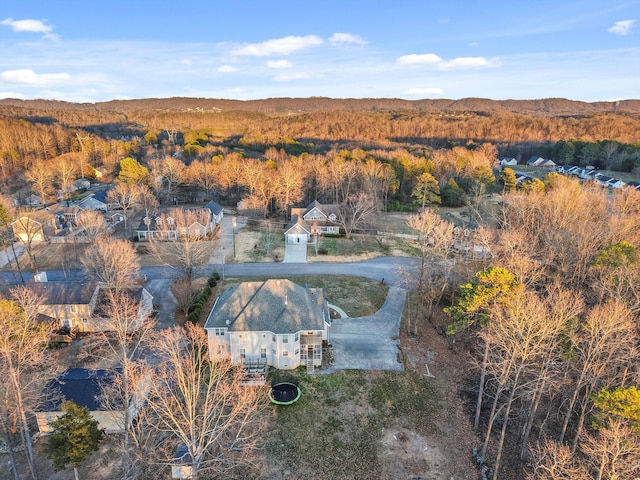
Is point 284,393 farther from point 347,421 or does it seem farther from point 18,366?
point 18,366

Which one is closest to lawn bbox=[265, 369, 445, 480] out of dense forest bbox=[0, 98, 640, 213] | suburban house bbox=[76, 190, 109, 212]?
dense forest bbox=[0, 98, 640, 213]

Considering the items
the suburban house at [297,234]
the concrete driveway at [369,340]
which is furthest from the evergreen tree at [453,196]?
the concrete driveway at [369,340]

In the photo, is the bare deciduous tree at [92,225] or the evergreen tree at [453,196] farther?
the evergreen tree at [453,196]

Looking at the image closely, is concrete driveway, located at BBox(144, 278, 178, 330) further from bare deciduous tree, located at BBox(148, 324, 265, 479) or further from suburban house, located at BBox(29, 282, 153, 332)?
bare deciduous tree, located at BBox(148, 324, 265, 479)

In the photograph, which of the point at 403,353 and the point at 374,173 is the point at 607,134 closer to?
the point at 374,173

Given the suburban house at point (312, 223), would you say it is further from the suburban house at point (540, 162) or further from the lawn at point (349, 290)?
the suburban house at point (540, 162)

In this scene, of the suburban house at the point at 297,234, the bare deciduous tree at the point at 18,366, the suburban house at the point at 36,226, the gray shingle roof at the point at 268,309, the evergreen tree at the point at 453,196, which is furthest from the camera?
the evergreen tree at the point at 453,196
